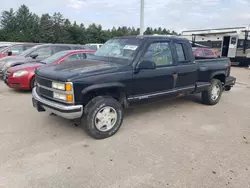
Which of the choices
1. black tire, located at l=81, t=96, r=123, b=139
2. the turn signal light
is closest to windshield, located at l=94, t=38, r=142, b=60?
black tire, located at l=81, t=96, r=123, b=139

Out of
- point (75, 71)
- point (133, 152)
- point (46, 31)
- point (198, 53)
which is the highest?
point (46, 31)

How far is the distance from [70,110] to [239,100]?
226 inches

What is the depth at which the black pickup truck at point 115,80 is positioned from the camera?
3.40m

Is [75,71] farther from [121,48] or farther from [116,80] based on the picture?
[121,48]

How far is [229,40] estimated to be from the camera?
17125mm

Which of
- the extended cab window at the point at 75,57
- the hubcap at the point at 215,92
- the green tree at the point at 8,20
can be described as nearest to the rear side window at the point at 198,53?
the hubcap at the point at 215,92

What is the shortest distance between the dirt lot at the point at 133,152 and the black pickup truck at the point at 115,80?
20.2 inches

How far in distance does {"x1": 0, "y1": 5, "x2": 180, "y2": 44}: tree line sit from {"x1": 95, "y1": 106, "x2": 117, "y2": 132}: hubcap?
42.4 metres

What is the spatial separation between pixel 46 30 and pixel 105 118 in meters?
48.7

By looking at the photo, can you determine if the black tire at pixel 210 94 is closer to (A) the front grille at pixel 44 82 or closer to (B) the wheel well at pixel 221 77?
(B) the wheel well at pixel 221 77

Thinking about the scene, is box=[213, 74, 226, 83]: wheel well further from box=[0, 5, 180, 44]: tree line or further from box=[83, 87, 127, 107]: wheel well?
box=[0, 5, 180, 44]: tree line

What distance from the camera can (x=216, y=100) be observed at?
6027 mm

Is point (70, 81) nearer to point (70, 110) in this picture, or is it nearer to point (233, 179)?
point (70, 110)

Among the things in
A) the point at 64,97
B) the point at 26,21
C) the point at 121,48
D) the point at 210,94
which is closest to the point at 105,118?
the point at 64,97
